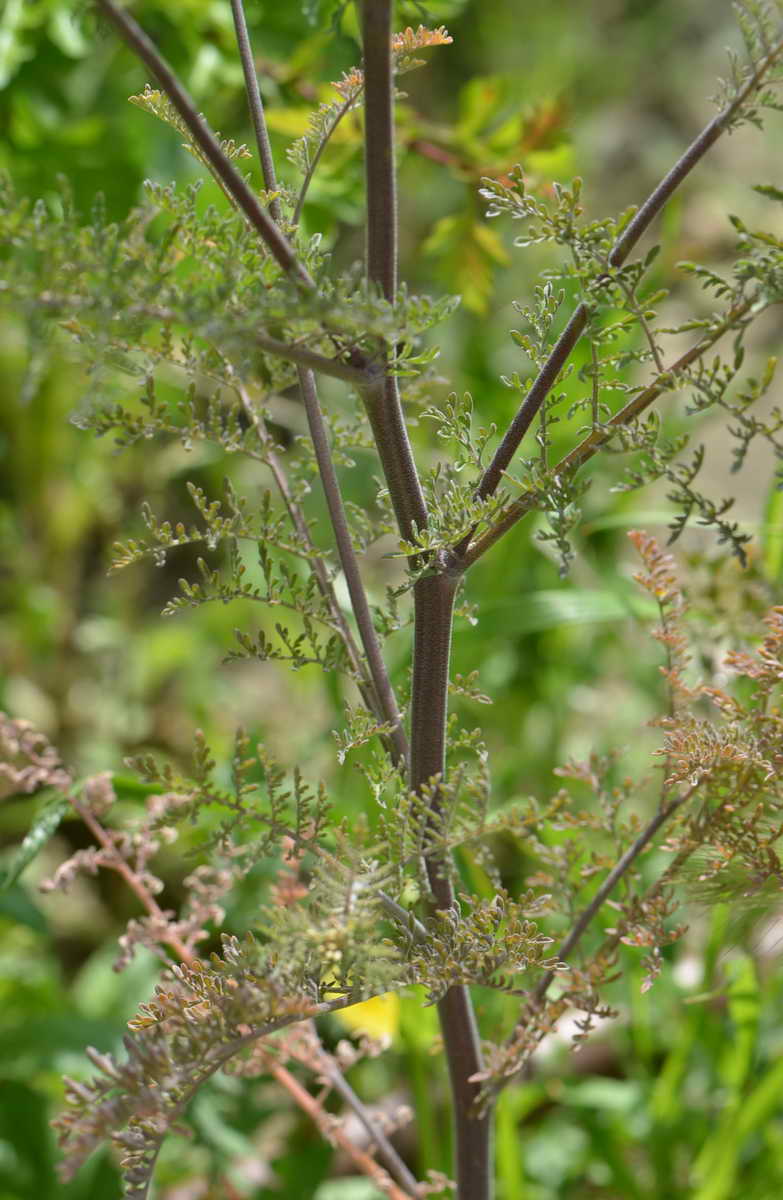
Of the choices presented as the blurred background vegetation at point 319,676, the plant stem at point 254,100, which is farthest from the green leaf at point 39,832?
the plant stem at point 254,100

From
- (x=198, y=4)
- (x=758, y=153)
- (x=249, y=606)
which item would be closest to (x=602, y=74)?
(x=758, y=153)

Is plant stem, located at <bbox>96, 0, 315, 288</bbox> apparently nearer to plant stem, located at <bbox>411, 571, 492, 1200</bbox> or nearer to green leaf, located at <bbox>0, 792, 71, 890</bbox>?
plant stem, located at <bbox>411, 571, 492, 1200</bbox>

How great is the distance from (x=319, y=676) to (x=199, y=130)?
86 centimetres

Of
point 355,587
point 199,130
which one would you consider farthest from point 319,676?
point 199,130

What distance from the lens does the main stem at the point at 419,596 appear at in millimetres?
279

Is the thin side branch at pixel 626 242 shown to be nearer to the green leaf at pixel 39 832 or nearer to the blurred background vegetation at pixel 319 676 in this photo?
the blurred background vegetation at pixel 319 676

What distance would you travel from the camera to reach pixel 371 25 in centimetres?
27

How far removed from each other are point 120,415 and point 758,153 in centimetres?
231

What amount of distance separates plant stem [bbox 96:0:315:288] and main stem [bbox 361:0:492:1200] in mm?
26

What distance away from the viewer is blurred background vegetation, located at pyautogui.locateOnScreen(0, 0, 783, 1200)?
26.7 inches

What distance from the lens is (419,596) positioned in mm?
340

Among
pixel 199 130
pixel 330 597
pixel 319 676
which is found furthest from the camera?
pixel 319 676

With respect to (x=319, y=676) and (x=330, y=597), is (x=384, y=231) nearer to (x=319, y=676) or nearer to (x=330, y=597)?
(x=330, y=597)

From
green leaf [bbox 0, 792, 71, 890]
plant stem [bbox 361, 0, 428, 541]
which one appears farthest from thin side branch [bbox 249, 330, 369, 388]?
green leaf [bbox 0, 792, 71, 890]
